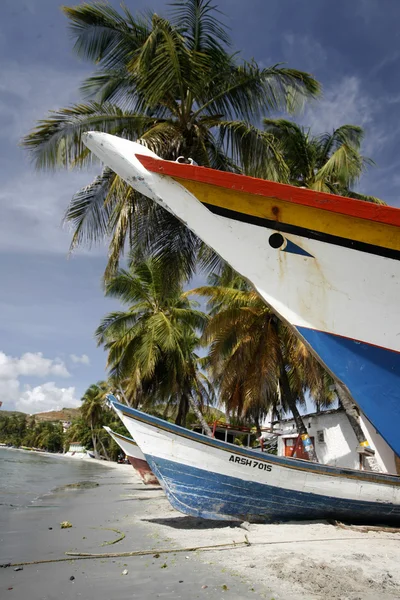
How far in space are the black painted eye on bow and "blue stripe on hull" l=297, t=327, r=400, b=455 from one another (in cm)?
52

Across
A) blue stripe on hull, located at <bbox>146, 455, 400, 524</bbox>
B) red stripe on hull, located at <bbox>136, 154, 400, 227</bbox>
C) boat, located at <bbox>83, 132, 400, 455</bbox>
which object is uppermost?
red stripe on hull, located at <bbox>136, 154, 400, 227</bbox>

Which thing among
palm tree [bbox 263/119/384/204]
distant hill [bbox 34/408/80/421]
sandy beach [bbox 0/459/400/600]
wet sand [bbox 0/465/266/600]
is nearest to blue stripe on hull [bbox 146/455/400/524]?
sandy beach [bbox 0/459/400/600]

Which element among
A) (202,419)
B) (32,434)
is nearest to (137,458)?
(202,419)

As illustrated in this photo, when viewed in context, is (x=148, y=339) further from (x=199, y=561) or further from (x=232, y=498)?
(x=199, y=561)

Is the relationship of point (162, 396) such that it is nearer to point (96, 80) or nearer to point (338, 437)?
point (338, 437)

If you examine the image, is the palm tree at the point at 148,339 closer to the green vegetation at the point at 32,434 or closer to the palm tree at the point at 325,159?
the palm tree at the point at 325,159

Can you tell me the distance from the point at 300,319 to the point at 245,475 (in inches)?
207

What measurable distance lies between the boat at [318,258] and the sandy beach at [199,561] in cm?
252

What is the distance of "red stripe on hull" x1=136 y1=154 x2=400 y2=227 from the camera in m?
2.64

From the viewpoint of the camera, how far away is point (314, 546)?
565cm

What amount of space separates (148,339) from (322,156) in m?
9.38

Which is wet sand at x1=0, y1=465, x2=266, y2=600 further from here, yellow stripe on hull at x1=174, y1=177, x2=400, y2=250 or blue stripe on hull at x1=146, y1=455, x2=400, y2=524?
yellow stripe on hull at x1=174, y1=177, x2=400, y2=250

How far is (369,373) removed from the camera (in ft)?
8.45

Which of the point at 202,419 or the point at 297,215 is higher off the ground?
the point at 297,215
